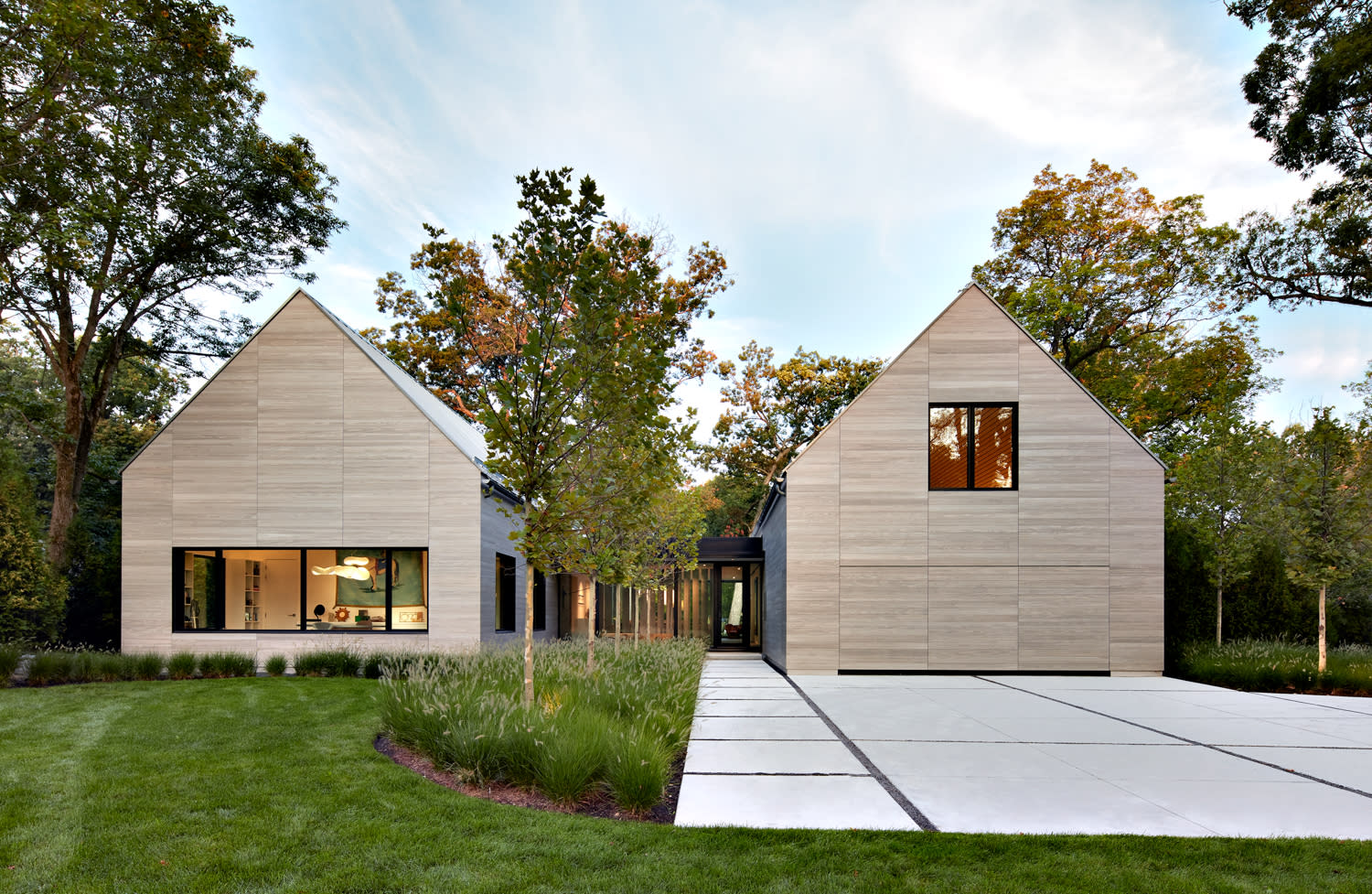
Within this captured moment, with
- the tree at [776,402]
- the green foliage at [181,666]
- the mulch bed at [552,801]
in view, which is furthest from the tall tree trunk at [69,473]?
the tree at [776,402]

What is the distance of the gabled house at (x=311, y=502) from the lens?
37.8 ft

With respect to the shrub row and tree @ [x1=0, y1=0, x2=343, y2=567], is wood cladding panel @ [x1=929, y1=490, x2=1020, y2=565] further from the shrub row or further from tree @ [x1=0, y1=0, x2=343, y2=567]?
tree @ [x1=0, y1=0, x2=343, y2=567]

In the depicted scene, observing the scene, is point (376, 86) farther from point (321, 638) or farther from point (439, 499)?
point (321, 638)

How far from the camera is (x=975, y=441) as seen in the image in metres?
11.8

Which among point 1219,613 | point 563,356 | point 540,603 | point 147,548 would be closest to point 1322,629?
point 1219,613

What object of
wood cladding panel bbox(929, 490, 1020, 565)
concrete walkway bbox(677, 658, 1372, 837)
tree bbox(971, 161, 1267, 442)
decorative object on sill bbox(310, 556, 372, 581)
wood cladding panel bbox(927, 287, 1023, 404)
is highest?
tree bbox(971, 161, 1267, 442)

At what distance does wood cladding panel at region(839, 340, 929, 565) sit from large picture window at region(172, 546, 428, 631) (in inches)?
307

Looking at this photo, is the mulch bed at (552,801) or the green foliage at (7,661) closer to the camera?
the mulch bed at (552,801)

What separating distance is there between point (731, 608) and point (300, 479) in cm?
1129

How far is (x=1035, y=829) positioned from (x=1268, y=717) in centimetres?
598

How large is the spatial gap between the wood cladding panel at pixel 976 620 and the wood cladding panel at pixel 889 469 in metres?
0.88

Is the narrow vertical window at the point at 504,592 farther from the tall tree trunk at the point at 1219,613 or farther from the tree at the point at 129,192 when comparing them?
the tall tree trunk at the point at 1219,613

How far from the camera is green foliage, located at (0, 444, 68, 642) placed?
33.6 ft

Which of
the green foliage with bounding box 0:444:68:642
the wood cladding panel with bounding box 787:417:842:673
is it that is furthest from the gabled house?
the wood cladding panel with bounding box 787:417:842:673
